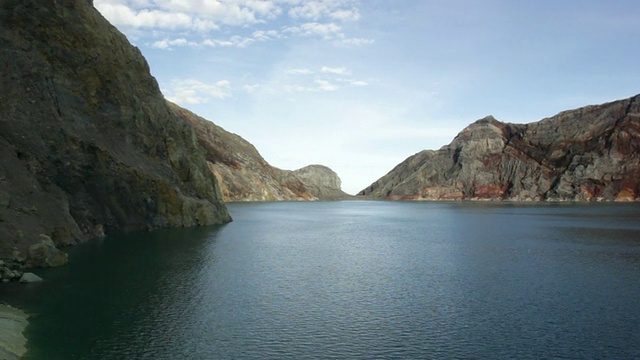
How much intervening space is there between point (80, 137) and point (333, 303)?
179 feet

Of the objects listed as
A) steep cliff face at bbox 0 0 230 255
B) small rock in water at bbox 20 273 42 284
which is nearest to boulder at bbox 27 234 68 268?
steep cliff face at bbox 0 0 230 255

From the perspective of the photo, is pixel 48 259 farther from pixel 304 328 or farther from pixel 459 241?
pixel 459 241

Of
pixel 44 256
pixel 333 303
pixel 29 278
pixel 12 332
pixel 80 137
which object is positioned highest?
pixel 80 137

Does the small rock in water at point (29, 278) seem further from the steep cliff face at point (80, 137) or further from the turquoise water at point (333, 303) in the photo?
the steep cliff face at point (80, 137)

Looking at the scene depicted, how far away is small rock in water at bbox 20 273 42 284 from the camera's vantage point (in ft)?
132

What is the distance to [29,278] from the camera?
133 feet

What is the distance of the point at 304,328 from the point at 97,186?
54117mm

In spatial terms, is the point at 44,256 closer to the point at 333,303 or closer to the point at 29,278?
the point at 29,278

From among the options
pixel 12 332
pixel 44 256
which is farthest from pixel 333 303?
pixel 44 256

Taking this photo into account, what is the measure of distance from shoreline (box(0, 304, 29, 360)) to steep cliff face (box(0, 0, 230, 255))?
18.1 metres

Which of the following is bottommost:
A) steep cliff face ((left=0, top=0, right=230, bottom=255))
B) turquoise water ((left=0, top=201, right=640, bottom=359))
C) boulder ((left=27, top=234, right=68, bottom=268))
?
turquoise water ((left=0, top=201, right=640, bottom=359))

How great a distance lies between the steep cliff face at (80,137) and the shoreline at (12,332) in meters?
18.1

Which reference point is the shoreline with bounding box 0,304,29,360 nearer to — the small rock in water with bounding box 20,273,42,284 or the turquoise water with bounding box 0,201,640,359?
the turquoise water with bounding box 0,201,640,359

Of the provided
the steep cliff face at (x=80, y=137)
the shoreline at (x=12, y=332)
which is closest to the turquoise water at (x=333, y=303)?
the shoreline at (x=12, y=332)
